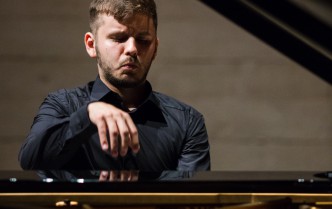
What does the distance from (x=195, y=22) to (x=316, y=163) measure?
82cm

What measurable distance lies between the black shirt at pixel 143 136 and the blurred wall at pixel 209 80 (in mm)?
1093

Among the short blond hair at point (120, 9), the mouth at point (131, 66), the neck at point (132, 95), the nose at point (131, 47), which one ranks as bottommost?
the neck at point (132, 95)

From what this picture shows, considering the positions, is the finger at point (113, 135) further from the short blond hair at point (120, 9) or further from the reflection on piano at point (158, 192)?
the short blond hair at point (120, 9)

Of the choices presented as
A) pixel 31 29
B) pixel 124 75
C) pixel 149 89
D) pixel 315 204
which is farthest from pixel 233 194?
pixel 31 29

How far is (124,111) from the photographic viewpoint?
171 cm

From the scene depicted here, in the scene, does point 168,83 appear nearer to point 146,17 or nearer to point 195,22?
point 195,22

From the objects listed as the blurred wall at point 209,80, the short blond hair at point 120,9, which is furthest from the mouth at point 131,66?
the blurred wall at point 209,80

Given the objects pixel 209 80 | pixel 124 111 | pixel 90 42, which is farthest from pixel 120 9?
pixel 209 80

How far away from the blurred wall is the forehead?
128 cm

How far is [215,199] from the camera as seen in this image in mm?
1167

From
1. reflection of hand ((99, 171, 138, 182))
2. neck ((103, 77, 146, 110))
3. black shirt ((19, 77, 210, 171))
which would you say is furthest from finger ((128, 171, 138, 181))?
neck ((103, 77, 146, 110))

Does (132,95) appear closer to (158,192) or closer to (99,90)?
(99,90)

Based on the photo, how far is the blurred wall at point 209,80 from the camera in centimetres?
298

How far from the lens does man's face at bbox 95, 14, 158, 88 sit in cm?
164
